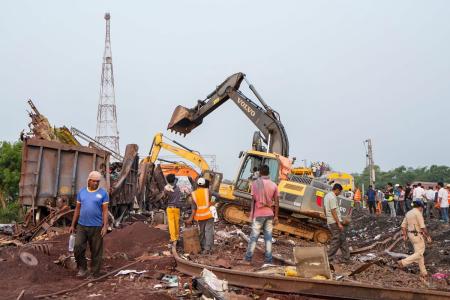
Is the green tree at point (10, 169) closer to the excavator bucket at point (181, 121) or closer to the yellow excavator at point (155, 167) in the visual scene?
the yellow excavator at point (155, 167)

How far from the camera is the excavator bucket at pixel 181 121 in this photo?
56.7 feet

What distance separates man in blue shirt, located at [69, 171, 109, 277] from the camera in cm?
743

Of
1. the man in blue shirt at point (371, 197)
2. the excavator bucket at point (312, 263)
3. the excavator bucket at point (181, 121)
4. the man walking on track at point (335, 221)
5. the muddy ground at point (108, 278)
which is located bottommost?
the muddy ground at point (108, 278)

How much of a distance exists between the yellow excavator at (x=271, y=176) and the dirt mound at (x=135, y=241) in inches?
159

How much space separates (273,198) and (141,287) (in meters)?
2.81

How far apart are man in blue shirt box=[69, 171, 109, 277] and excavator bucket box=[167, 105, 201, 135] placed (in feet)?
32.3

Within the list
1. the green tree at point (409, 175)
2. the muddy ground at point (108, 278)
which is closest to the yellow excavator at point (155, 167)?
the muddy ground at point (108, 278)

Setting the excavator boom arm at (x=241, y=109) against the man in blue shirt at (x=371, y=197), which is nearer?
the excavator boom arm at (x=241, y=109)

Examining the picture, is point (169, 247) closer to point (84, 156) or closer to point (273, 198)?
point (273, 198)

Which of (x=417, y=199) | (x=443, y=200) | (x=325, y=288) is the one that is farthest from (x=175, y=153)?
(x=325, y=288)

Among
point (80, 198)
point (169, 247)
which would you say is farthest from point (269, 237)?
point (80, 198)

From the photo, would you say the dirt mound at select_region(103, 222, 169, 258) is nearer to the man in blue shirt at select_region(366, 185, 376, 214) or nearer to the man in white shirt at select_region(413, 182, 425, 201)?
the man in white shirt at select_region(413, 182, 425, 201)

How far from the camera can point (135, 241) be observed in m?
10.3

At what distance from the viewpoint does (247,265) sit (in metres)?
8.24
